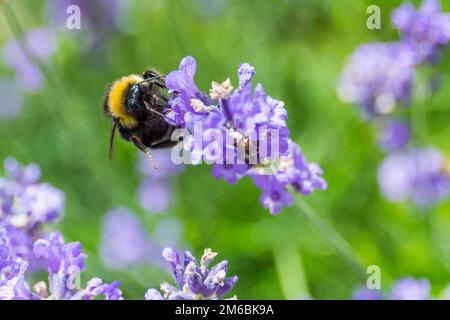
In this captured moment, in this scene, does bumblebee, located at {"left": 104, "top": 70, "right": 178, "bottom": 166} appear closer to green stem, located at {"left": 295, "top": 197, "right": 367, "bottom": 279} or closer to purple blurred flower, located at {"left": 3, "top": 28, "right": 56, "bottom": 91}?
green stem, located at {"left": 295, "top": 197, "right": 367, "bottom": 279}

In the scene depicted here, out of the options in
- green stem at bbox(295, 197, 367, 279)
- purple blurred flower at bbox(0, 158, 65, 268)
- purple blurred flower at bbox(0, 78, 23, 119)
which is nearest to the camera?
green stem at bbox(295, 197, 367, 279)

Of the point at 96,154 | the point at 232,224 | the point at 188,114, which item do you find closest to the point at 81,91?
the point at 96,154

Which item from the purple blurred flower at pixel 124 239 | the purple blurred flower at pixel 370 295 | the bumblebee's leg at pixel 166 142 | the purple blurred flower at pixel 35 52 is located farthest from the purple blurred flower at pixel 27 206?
the purple blurred flower at pixel 35 52

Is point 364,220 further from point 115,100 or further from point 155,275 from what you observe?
point 115,100

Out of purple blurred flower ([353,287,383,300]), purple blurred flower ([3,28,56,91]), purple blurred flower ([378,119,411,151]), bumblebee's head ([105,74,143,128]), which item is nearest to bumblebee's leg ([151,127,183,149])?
bumblebee's head ([105,74,143,128])

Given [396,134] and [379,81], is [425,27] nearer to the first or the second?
[379,81]

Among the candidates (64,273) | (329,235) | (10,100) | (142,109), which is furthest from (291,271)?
(10,100)
